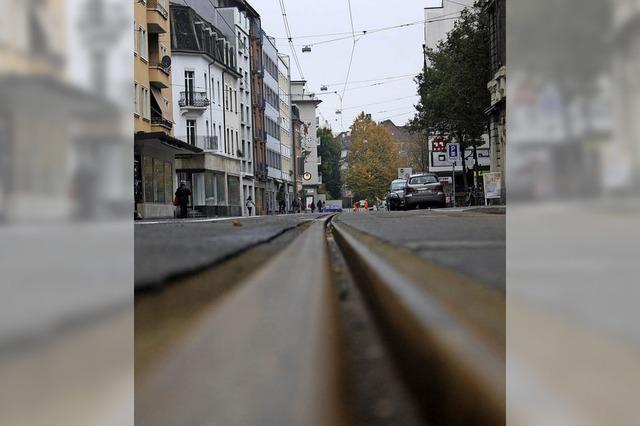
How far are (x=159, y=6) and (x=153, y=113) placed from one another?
12.9 ft

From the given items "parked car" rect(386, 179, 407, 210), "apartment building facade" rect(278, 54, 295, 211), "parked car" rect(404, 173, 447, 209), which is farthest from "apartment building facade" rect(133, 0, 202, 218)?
"apartment building facade" rect(278, 54, 295, 211)

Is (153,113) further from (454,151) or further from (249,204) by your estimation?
(249,204)

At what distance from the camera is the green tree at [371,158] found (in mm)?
57188

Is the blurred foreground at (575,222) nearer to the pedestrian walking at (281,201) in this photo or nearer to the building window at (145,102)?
the building window at (145,102)

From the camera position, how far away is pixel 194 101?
34.2 metres

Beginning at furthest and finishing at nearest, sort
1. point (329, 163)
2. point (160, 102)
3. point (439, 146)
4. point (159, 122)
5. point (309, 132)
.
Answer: point (329, 163) → point (309, 132) → point (439, 146) → point (160, 102) → point (159, 122)

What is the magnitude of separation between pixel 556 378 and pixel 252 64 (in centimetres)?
4623

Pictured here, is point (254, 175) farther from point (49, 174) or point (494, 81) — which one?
point (49, 174)

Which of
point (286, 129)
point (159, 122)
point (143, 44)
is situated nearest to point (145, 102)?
point (159, 122)

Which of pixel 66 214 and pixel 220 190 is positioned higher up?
pixel 220 190

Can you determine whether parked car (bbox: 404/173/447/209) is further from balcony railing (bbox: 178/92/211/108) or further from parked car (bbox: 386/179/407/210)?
balcony railing (bbox: 178/92/211/108)

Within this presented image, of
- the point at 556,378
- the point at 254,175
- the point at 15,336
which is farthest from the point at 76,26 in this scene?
the point at 254,175

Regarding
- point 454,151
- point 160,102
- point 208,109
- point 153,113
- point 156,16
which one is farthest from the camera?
point 208,109

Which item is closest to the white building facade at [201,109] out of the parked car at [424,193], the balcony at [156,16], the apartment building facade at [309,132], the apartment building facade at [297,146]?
the balcony at [156,16]
